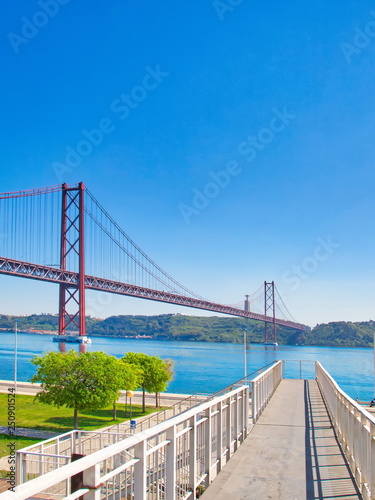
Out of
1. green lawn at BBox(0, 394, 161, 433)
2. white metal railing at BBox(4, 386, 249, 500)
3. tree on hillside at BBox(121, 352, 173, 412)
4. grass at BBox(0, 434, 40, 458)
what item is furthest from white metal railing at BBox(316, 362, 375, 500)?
tree on hillside at BBox(121, 352, 173, 412)

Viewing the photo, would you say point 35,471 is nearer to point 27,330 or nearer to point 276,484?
point 276,484

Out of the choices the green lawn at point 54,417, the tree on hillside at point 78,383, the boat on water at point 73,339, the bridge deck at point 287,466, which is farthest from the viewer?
the boat on water at point 73,339

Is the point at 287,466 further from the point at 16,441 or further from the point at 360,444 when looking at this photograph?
the point at 16,441

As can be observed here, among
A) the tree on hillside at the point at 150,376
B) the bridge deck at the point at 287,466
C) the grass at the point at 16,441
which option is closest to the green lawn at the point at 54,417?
the tree on hillside at the point at 150,376

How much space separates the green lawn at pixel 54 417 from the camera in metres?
29.2

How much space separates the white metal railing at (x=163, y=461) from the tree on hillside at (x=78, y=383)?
795 inches

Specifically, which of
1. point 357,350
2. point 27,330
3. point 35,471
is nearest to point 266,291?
point 357,350

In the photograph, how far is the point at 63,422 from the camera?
30.4m

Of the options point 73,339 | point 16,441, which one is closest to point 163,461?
point 16,441

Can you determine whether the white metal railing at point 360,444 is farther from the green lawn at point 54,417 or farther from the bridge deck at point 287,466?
the green lawn at point 54,417

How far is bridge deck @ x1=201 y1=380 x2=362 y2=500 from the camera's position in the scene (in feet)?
17.7

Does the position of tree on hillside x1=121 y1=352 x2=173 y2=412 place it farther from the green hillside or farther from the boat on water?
the green hillside

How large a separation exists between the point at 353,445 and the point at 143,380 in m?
30.4

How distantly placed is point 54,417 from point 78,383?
652cm
